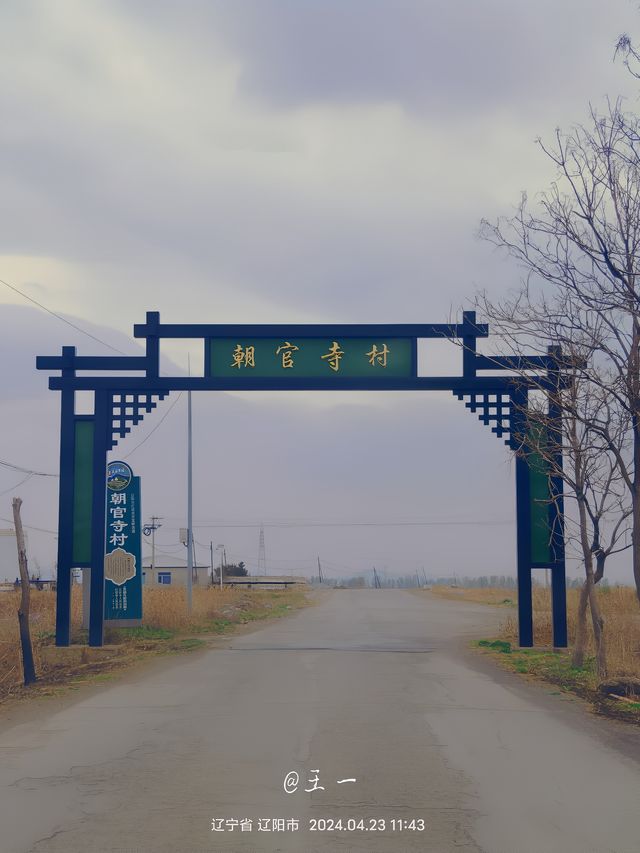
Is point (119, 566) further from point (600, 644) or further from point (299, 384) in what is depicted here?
point (600, 644)

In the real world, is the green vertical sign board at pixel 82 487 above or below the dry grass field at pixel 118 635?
above

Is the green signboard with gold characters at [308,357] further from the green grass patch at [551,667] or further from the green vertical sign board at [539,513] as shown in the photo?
the green grass patch at [551,667]

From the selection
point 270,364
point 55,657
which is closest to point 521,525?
point 270,364

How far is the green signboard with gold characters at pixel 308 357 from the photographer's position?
1830 centimetres

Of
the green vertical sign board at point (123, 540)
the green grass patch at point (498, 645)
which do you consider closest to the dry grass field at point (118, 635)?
the green vertical sign board at point (123, 540)

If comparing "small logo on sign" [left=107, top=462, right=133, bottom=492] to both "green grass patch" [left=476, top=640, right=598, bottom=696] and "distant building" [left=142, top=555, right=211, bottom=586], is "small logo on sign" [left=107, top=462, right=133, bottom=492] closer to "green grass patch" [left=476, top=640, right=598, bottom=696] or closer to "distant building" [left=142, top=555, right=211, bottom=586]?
"green grass patch" [left=476, top=640, right=598, bottom=696]

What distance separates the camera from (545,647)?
18375mm

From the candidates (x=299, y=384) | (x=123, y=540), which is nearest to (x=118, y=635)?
(x=123, y=540)

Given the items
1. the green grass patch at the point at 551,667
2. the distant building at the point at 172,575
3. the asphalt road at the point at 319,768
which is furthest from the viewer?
the distant building at the point at 172,575

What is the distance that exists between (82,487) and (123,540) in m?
1.74

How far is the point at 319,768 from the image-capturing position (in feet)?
25.8

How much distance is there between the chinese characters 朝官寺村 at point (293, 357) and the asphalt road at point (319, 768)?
20.6 feet

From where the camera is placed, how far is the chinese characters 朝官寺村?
18297 mm

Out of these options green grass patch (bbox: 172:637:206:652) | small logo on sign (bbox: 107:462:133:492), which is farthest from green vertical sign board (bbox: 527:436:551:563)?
small logo on sign (bbox: 107:462:133:492)
